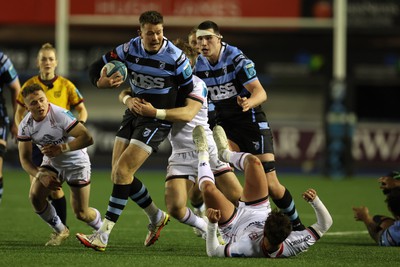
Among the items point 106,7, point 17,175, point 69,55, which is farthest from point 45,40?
point 17,175

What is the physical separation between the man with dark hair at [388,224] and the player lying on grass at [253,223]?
133 cm

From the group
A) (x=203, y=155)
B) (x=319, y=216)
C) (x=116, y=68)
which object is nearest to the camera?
(x=319, y=216)

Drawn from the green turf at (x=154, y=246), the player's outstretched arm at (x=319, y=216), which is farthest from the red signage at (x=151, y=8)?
the player's outstretched arm at (x=319, y=216)

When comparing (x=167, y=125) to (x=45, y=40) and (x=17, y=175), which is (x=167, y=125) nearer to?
(x=17, y=175)

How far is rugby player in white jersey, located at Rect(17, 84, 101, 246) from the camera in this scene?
9.10m

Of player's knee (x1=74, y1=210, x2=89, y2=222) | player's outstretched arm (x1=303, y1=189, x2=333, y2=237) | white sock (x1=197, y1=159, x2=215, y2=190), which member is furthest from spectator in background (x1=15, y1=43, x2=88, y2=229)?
player's outstretched arm (x1=303, y1=189, x2=333, y2=237)

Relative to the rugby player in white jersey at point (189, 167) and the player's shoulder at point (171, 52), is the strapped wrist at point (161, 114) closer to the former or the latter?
the rugby player in white jersey at point (189, 167)

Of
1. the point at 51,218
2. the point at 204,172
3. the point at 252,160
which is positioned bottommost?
the point at 51,218

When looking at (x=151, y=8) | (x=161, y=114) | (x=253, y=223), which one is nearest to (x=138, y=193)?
(x=161, y=114)

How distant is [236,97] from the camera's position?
Result: 9.68 meters

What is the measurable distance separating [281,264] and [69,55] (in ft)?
52.7

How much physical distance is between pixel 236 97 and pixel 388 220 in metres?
1.79

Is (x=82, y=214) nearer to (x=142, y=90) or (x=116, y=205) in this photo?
(x=116, y=205)

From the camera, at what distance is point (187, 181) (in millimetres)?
9492
